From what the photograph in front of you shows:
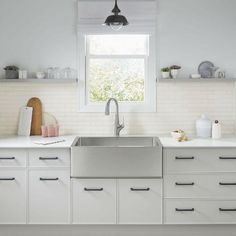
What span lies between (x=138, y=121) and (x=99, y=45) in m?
0.98

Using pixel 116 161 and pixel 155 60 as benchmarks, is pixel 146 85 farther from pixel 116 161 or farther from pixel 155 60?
pixel 116 161

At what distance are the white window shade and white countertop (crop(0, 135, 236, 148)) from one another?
1275 mm

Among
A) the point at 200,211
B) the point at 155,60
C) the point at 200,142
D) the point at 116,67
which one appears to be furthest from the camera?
the point at 116,67

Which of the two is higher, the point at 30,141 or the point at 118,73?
the point at 118,73

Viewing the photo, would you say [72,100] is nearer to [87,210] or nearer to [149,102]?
[149,102]

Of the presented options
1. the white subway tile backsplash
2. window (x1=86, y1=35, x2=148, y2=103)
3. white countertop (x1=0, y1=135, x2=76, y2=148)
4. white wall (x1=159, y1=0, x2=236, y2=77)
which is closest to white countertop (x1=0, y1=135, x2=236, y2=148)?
white countertop (x1=0, y1=135, x2=76, y2=148)

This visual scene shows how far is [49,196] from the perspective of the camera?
386cm

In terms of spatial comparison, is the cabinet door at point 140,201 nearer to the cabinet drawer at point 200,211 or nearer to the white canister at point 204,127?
the cabinet drawer at point 200,211

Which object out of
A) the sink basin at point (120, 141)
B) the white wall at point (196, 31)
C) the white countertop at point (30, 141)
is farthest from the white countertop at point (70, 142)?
the white wall at point (196, 31)

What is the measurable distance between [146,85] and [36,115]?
130 centimetres

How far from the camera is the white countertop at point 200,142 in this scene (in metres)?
3.86

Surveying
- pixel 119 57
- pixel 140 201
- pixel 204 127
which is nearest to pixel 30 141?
pixel 140 201

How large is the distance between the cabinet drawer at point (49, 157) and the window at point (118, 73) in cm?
92

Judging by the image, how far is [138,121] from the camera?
183 inches
